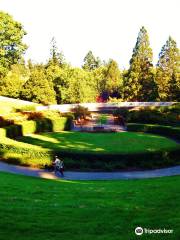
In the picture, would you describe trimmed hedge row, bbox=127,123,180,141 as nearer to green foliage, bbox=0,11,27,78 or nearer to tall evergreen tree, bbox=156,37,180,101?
tall evergreen tree, bbox=156,37,180,101

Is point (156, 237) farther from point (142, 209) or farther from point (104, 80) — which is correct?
point (104, 80)

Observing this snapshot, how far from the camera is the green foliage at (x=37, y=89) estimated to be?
7612 cm

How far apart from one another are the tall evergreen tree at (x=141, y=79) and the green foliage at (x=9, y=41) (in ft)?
75.9

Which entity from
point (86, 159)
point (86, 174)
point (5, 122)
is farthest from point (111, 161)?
point (5, 122)

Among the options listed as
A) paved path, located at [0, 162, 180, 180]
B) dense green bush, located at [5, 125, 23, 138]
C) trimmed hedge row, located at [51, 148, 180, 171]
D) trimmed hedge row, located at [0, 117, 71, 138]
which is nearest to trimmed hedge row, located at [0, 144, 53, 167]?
paved path, located at [0, 162, 180, 180]

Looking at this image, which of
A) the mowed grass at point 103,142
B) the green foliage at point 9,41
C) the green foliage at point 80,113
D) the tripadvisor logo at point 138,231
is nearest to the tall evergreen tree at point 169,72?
the green foliage at point 80,113

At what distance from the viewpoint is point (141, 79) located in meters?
82.5

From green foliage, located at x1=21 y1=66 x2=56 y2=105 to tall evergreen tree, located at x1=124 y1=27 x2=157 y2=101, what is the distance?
17.5 metres

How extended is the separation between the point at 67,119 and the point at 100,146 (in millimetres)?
18196

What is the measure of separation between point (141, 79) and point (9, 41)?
93.1 feet

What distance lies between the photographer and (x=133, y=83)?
8250 cm

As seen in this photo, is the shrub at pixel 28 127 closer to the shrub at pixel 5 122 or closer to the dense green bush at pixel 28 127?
the dense green bush at pixel 28 127

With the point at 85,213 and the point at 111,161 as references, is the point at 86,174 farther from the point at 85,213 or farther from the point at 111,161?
the point at 85,213

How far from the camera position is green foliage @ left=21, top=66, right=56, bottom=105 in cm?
7612
